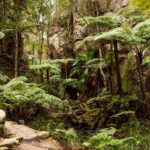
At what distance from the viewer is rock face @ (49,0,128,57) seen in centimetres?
1379

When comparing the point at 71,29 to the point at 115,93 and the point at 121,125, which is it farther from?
the point at 121,125

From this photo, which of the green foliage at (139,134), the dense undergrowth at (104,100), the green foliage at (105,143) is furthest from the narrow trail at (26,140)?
the green foliage at (139,134)

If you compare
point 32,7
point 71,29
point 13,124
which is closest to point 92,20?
point 13,124

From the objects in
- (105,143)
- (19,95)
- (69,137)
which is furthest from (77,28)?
(105,143)

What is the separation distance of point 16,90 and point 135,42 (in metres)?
3.54

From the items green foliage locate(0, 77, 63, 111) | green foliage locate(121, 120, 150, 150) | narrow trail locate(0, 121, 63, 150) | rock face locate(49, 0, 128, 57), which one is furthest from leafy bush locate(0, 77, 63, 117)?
rock face locate(49, 0, 128, 57)

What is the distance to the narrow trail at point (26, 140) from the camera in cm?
640

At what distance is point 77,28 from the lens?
1473 cm

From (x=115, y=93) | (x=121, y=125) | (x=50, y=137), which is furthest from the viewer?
(x=115, y=93)

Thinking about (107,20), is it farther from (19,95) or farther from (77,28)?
(77,28)

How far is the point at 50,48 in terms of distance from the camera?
16328mm

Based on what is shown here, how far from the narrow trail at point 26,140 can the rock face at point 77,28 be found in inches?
273

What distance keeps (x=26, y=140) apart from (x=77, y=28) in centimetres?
845

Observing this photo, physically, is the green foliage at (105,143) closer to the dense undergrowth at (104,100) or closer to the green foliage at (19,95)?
the dense undergrowth at (104,100)
